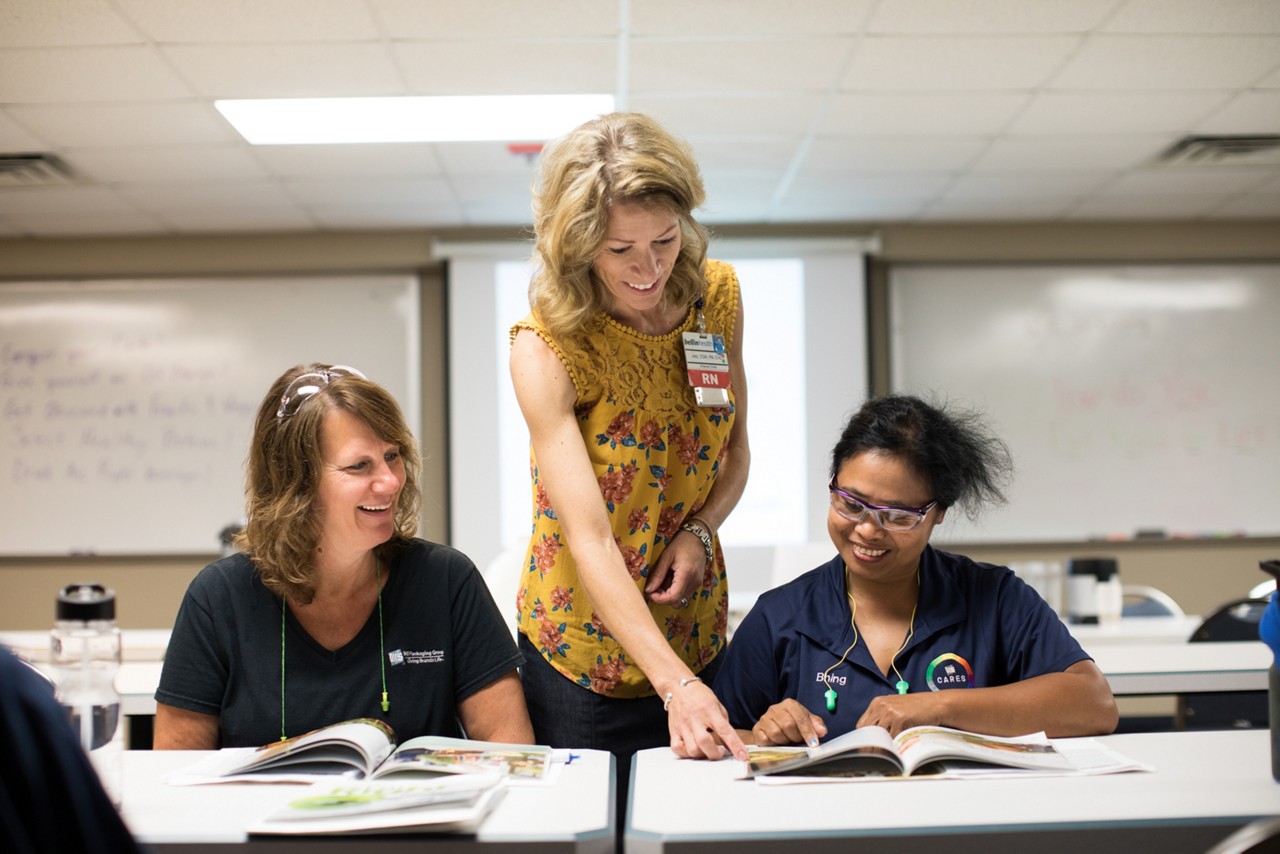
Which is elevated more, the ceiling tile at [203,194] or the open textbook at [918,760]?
the ceiling tile at [203,194]

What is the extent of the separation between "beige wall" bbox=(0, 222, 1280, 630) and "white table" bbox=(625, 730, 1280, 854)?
15.4ft

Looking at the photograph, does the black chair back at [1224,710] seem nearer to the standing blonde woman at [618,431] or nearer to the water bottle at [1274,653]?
the water bottle at [1274,653]

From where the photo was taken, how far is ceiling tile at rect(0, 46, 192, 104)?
3553 millimetres

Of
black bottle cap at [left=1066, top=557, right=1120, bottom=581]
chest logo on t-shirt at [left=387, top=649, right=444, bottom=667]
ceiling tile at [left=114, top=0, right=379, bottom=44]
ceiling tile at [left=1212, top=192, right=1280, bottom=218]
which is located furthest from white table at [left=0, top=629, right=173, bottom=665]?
ceiling tile at [left=1212, top=192, right=1280, bottom=218]

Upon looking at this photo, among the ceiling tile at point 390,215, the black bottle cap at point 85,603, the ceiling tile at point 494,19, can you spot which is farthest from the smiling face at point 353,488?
the ceiling tile at point 390,215

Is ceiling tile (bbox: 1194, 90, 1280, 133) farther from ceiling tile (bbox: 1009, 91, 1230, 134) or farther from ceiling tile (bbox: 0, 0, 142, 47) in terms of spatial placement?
ceiling tile (bbox: 0, 0, 142, 47)

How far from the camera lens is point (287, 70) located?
3730mm

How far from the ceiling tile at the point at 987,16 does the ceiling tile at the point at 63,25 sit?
7.96 ft

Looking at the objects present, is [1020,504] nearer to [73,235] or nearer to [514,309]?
[514,309]

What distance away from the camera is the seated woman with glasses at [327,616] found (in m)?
1.62

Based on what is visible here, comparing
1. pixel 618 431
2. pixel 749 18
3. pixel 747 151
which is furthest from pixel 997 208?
pixel 618 431

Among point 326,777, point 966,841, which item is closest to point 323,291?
point 326,777

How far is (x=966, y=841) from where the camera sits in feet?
3.43

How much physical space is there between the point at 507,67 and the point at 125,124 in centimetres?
163
